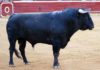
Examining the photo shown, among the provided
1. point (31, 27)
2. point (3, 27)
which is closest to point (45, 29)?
point (31, 27)

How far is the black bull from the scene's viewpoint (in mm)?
10078

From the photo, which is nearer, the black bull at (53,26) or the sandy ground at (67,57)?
the black bull at (53,26)

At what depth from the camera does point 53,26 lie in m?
10.1

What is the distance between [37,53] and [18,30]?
2501mm

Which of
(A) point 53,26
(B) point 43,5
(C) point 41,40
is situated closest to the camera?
(A) point 53,26

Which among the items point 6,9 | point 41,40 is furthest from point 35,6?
point 41,40

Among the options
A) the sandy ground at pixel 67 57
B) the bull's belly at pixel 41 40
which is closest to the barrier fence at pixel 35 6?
the sandy ground at pixel 67 57

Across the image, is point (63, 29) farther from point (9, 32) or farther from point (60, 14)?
point (9, 32)

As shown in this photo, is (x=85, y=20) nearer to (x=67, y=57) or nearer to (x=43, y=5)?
(x=67, y=57)

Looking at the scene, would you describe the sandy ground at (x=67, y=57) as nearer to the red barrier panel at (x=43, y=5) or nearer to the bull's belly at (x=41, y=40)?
the bull's belly at (x=41, y=40)

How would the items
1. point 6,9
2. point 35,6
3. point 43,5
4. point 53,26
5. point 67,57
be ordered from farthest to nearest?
point 43,5, point 35,6, point 6,9, point 67,57, point 53,26

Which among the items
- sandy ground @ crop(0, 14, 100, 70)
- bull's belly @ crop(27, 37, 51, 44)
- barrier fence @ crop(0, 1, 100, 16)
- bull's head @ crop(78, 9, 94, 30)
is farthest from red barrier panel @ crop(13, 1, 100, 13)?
bull's head @ crop(78, 9, 94, 30)

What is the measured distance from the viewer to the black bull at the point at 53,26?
1008cm

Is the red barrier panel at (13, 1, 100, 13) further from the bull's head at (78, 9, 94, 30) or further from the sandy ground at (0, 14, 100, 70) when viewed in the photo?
the bull's head at (78, 9, 94, 30)
